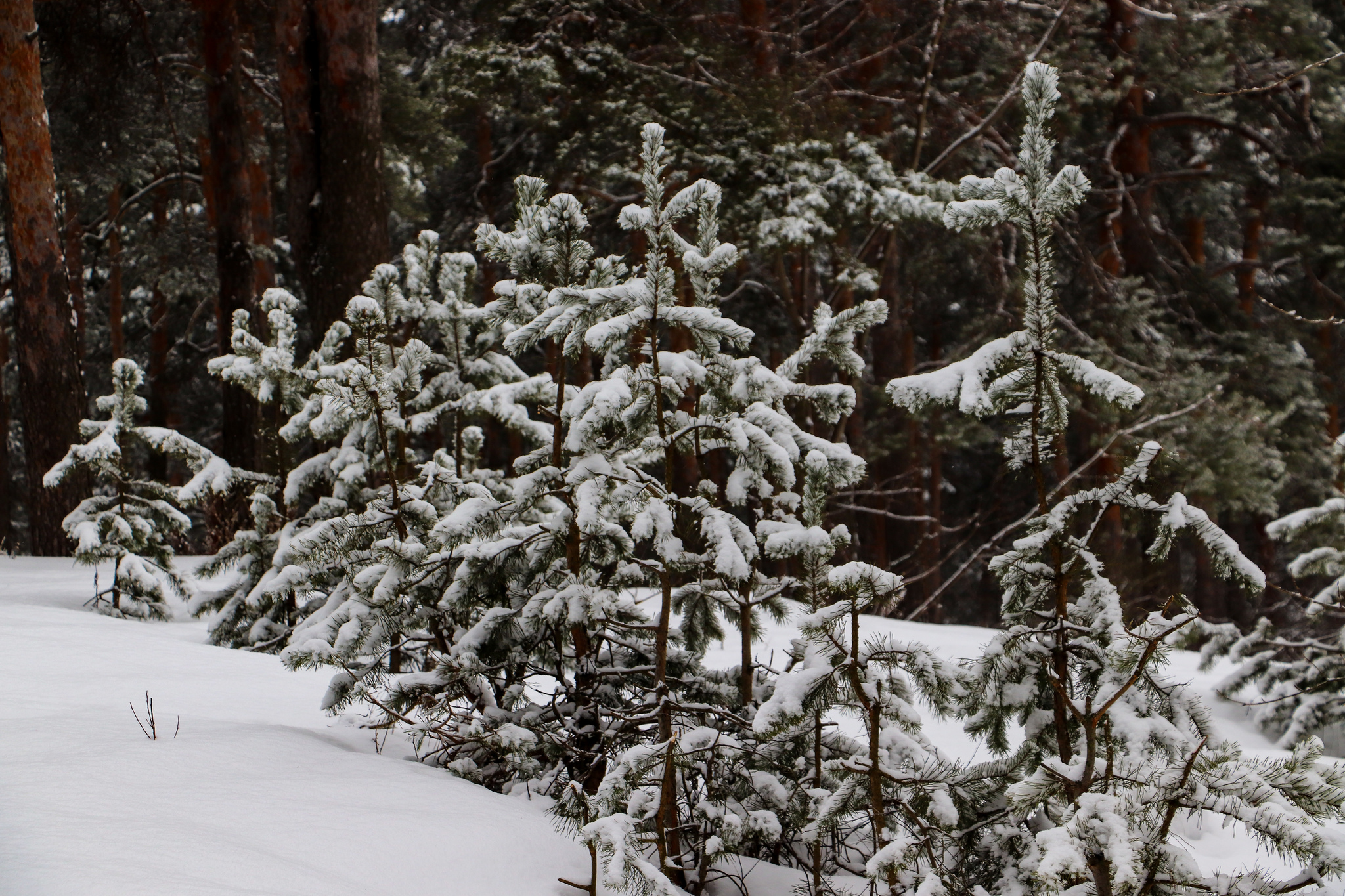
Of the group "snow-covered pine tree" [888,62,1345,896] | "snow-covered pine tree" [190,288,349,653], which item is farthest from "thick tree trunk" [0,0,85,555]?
"snow-covered pine tree" [888,62,1345,896]

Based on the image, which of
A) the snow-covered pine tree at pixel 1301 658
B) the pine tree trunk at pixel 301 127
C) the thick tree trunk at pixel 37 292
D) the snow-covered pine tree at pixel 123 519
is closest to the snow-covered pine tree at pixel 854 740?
the snow-covered pine tree at pixel 1301 658

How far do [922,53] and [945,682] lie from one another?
1208cm

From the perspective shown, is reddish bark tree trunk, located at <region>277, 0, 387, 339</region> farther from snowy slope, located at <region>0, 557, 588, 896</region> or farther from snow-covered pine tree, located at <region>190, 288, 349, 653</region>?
snowy slope, located at <region>0, 557, 588, 896</region>

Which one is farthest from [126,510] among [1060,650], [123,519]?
[1060,650]

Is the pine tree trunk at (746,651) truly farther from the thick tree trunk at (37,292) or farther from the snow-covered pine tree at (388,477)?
the thick tree trunk at (37,292)

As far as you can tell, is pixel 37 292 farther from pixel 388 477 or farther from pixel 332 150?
pixel 388 477

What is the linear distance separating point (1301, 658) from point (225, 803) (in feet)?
20.7

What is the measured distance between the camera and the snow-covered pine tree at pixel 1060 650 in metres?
2.26

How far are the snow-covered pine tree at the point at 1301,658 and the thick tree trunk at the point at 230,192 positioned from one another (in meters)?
8.87

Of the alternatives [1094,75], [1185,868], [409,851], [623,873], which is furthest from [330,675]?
[1094,75]

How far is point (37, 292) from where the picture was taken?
8766 millimetres

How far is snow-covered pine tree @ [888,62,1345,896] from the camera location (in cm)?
226

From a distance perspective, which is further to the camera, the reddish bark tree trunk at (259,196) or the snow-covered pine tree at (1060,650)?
the reddish bark tree trunk at (259,196)

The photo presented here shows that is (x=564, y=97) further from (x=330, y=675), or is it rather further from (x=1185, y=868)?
(x=1185, y=868)
